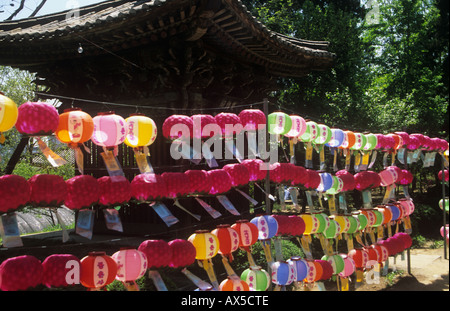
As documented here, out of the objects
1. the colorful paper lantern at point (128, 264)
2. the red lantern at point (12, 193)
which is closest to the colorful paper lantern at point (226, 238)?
the colorful paper lantern at point (128, 264)

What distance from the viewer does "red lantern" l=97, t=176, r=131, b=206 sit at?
4074 millimetres

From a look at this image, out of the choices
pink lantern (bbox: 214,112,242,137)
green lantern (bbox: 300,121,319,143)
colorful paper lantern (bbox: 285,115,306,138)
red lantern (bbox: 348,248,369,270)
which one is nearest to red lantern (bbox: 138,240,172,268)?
→ pink lantern (bbox: 214,112,242,137)

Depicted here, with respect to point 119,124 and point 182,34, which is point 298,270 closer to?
point 119,124

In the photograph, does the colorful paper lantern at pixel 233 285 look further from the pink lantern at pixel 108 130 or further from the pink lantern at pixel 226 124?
the pink lantern at pixel 108 130

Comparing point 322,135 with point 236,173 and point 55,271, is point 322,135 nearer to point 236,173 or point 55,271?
point 236,173

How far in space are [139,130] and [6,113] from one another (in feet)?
4.45

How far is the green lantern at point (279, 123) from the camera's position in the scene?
5250 millimetres

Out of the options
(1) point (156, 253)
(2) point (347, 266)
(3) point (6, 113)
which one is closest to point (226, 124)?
(1) point (156, 253)

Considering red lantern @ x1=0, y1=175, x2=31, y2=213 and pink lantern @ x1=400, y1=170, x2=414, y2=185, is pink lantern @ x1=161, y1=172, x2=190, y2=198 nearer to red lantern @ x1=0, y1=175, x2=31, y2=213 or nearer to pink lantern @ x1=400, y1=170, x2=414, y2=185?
red lantern @ x1=0, y1=175, x2=31, y2=213

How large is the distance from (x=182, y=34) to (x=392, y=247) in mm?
5861

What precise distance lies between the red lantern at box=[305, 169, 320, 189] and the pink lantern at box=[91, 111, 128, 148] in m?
2.95

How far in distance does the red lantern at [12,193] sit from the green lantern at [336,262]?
4.60 m

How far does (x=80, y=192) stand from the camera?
12.7ft
